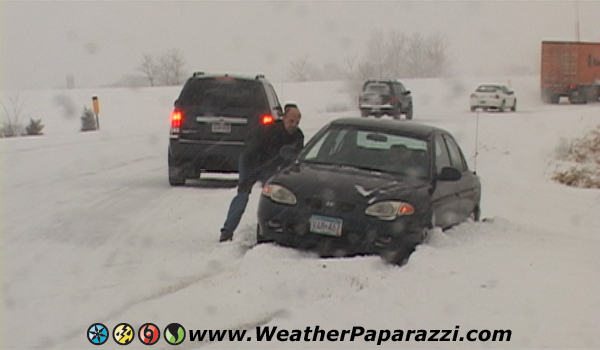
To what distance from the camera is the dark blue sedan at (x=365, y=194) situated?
7.22 metres

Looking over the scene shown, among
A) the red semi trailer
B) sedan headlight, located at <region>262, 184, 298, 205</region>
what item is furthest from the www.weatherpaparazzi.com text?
the red semi trailer

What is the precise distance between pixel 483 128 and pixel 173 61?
3224 cm

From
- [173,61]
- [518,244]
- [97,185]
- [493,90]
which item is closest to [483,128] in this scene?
[493,90]

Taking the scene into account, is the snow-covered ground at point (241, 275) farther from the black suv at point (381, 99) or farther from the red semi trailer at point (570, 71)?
the red semi trailer at point (570, 71)

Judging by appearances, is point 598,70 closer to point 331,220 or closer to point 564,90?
point 564,90

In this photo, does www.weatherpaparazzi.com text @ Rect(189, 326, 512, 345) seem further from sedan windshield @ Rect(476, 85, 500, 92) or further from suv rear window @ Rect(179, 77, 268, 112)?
sedan windshield @ Rect(476, 85, 500, 92)

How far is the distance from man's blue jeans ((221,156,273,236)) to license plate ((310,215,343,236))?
1546 millimetres

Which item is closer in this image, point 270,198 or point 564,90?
point 270,198

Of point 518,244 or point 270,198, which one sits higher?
point 270,198

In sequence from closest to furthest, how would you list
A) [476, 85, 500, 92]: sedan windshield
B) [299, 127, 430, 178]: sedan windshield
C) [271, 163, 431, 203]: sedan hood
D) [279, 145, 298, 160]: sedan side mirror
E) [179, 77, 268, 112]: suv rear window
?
[271, 163, 431, 203]: sedan hood, [299, 127, 430, 178]: sedan windshield, [279, 145, 298, 160]: sedan side mirror, [179, 77, 268, 112]: suv rear window, [476, 85, 500, 92]: sedan windshield

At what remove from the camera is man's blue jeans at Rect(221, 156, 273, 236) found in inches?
339

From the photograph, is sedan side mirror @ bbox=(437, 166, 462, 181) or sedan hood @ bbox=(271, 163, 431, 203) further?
sedan side mirror @ bbox=(437, 166, 462, 181)

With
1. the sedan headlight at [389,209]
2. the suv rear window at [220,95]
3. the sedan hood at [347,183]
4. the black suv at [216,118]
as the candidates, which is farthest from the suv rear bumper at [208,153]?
the sedan headlight at [389,209]

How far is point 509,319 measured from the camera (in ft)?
18.9
